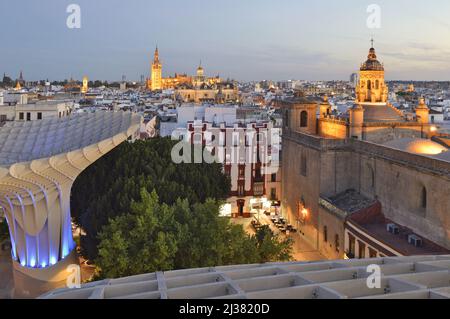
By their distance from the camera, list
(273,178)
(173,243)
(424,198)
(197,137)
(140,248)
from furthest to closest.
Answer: (273,178)
(197,137)
(424,198)
(140,248)
(173,243)

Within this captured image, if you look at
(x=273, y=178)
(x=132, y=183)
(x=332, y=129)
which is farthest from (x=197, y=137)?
(x=132, y=183)

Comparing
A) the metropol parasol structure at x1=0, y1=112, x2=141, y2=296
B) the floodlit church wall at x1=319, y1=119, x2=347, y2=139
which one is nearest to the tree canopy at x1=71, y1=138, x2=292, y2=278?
the metropol parasol structure at x1=0, y1=112, x2=141, y2=296

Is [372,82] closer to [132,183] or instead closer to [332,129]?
[332,129]

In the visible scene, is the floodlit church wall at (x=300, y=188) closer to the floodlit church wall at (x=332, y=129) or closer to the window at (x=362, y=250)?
the floodlit church wall at (x=332, y=129)

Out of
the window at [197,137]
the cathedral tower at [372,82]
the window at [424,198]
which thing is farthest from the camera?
the window at [197,137]

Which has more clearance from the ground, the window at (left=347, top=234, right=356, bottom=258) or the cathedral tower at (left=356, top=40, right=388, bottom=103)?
the cathedral tower at (left=356, top=40, right=388, bottom=103)

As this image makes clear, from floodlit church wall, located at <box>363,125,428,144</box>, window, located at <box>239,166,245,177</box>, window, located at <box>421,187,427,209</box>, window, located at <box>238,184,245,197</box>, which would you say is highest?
floodlit church wall, located at <box>363,125,428,144</box>

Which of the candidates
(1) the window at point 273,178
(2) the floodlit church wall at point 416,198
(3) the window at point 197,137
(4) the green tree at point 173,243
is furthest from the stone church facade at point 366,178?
(4) the green tree at point 173,243

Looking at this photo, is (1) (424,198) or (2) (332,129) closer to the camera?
(1) (424,198)

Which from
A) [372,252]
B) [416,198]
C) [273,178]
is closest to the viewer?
[416,198]

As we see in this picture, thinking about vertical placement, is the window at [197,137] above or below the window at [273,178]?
above

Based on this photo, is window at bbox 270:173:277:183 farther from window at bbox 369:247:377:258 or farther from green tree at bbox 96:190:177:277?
green tree at bbox 96:190:177:277

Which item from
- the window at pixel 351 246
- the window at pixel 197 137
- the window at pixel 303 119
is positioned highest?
the window at pixel 303 119
